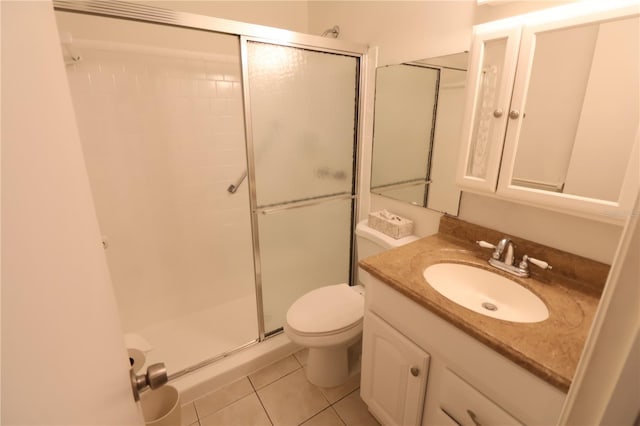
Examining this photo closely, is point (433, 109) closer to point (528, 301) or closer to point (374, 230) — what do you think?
point (374, 230)

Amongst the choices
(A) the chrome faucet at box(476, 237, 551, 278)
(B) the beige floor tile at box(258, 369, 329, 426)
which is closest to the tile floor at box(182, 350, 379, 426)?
(B) the beige floor tile at box(258, 369, 329, 426)

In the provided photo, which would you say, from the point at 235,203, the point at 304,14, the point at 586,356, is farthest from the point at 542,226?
the point at 304,14

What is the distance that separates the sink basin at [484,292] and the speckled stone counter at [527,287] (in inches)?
1.0

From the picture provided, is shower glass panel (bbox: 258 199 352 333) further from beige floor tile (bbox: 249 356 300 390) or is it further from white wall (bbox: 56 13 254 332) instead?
white wall (bbox: 56 13 254 332)

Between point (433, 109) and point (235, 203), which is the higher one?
point (433, 109)

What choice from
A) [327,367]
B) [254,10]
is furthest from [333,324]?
[254,10]

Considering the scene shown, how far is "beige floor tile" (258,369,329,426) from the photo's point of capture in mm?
1474

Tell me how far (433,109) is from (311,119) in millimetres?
675

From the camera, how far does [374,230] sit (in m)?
1.70

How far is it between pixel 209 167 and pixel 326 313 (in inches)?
50.0

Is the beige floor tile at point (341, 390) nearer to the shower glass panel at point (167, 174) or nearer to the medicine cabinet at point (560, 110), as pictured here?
the shower glass panel at point (167, 174)

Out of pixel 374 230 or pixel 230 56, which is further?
pixel 230 56

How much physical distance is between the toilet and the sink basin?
36 centimetres

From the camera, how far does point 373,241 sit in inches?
66.3
